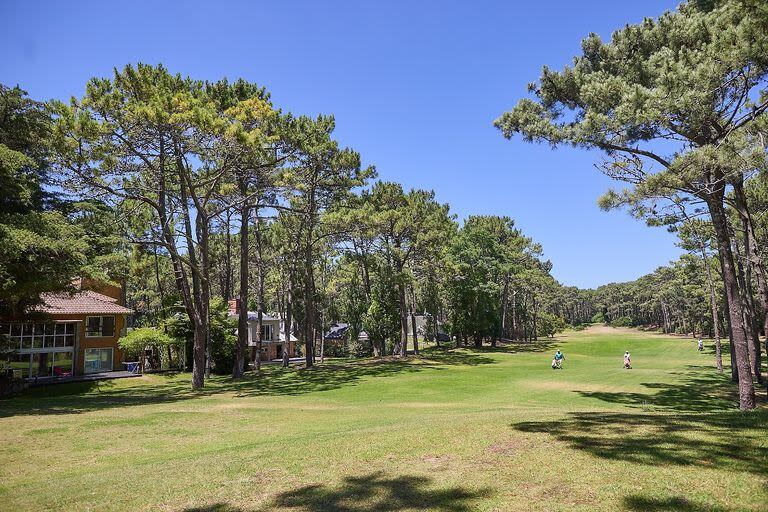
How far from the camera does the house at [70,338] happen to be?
31531mm

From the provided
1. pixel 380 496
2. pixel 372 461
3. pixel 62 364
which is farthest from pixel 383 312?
pixel 380 496

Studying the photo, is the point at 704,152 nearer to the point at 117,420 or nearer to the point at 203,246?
the point at 117,420

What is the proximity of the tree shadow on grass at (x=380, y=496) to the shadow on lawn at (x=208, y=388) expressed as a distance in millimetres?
14774

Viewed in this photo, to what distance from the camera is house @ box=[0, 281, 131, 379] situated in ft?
103

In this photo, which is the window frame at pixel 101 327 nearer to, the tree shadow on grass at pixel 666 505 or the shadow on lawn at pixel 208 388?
the shadow on lawn at pixel 208 388

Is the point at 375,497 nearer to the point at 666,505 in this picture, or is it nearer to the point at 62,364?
the point at 666,505

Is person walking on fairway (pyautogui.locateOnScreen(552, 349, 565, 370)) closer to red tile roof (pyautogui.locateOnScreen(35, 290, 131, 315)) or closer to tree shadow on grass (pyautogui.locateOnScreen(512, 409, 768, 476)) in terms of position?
tree shadow on grass (pyautogui.locateOnScreen(512, 409, 768, 476))

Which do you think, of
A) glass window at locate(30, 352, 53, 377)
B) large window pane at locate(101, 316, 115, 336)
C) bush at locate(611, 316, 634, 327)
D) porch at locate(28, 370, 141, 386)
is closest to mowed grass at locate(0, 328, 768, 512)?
porch at locate(28, 370, 141, 386)

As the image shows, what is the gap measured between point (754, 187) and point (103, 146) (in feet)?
107

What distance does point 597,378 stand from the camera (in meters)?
30.0

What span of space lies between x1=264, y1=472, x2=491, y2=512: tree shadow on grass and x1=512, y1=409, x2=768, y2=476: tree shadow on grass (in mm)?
2689

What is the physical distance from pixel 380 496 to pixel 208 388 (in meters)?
22.4

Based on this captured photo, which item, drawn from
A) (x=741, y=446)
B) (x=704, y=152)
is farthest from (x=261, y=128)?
(x=741, y=446)

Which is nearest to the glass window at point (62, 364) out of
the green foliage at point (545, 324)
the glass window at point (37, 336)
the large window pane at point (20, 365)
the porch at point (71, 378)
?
the porch at point (71, 378)
